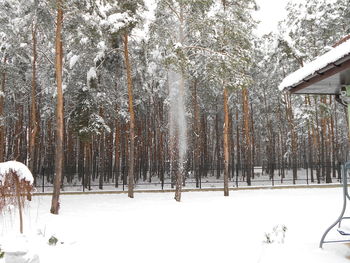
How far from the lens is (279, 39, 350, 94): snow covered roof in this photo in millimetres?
4600

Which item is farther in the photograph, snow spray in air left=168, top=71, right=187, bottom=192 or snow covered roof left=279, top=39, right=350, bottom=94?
snow spray in air left=168, top=71, right=187, bottom=192

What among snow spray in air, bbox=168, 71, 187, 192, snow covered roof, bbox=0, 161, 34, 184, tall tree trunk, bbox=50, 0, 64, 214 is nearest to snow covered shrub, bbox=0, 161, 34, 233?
snow covered roof, bbox=0, 161, 34, 184

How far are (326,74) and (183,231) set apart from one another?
16.9 feet

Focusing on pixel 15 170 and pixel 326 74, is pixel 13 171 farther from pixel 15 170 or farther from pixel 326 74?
pixel 326 74

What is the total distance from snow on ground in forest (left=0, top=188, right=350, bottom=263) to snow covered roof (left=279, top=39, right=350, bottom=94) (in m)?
2.89

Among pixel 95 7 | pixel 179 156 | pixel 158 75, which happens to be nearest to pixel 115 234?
pixel 179 156

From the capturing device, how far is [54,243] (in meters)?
6.68

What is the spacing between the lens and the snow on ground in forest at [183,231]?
572 centimetres

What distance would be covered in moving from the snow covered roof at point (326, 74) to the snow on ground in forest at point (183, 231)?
2.89m

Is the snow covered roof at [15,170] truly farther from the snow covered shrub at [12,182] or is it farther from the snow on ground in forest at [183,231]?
the snow on ground in forest at [183,231]

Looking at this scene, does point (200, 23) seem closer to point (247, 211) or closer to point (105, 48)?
point (105, 48)

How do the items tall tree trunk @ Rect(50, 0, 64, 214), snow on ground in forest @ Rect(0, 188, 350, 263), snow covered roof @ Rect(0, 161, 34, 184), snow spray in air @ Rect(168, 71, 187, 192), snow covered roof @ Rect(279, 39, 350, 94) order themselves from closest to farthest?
snow covered roof @ Rect(279, 39, 350, 94) → snow on ground in forest @ Rect(0, 188, 350, 263) → snow covered roof @ Rect(0, 161, 34, 184) → tall tree trunk @ Rect(50, 0, 64, 214) → snow spray in air @ Rect(168, 71, 187, 192)

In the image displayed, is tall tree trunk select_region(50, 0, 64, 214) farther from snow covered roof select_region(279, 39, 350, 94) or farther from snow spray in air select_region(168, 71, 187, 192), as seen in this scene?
snow covered roof select_region(279, 39, 350, 94)

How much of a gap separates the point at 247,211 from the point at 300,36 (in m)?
15.5
